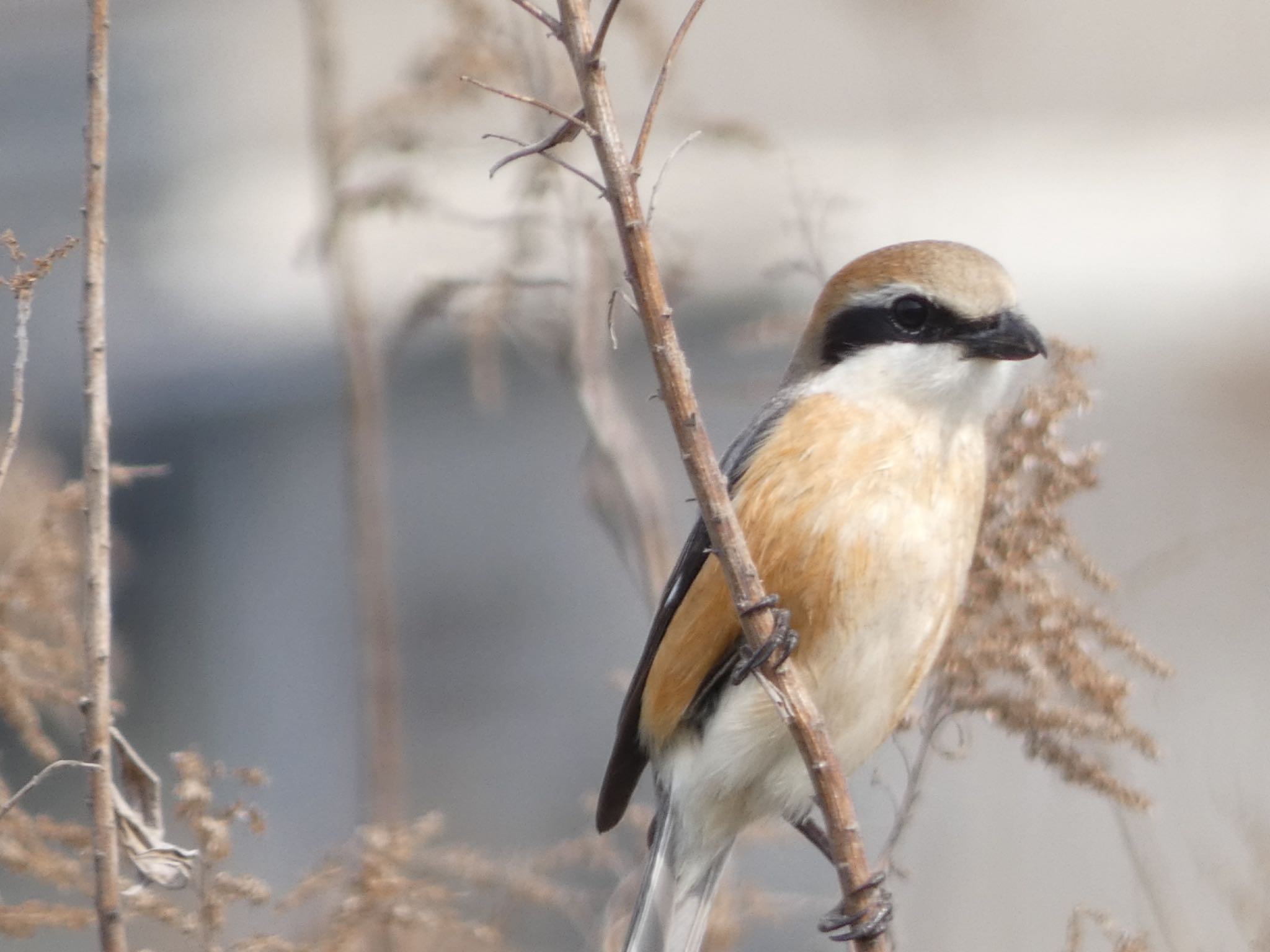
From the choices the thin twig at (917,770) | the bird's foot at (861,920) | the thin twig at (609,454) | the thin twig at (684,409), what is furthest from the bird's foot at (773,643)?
the thin twig at (609,454)

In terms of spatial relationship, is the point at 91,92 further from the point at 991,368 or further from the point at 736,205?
the point at 736,205

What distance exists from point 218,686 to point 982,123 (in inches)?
Answer: 182

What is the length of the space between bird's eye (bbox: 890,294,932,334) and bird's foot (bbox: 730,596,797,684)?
1.82ft

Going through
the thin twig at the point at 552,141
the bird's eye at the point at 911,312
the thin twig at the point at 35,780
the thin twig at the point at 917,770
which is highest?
the thin twig at the point at 552,141

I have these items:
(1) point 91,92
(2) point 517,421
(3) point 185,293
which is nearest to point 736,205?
(2) point 517,421

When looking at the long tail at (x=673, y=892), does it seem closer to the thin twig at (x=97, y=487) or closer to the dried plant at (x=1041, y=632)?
the dried plant at (x=1041, y=632)

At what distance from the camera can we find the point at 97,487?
1.71 meters

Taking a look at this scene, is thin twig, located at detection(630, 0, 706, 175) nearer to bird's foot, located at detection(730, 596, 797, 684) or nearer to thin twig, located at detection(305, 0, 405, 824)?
bird's foot, located at detection(730, 596, 797, 684)

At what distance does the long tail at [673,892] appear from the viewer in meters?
2.53

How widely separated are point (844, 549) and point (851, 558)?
0.02m

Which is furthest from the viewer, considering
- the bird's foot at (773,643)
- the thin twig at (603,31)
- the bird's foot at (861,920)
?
the bird's foot at (861,920)

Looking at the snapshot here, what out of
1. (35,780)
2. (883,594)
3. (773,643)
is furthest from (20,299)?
(883,594)

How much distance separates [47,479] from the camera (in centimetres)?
282

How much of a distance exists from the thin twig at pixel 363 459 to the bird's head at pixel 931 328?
892 mm
